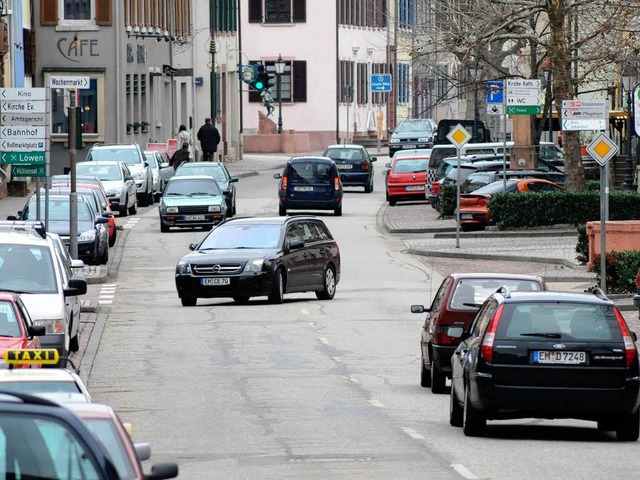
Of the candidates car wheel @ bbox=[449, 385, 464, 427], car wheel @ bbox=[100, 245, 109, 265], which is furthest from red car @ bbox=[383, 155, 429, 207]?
car wheel @ bbox=[449, 385, 464, 427]

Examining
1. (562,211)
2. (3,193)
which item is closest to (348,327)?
(562,211)

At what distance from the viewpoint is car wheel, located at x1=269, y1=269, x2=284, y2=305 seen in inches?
1129

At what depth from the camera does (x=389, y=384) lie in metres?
19.2

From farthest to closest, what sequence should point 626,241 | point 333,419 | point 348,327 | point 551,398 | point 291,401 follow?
point 626,241 < point 348,327 < point 291,401 < point 333,419 < point 551,398

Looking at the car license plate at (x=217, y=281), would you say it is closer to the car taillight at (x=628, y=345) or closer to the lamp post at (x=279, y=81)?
the car taillight at (x=628, y=345)

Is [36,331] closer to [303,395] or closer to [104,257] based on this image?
[303,395]

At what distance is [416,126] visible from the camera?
269ft

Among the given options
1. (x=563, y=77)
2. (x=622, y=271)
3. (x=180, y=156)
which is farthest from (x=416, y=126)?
(x=622, y=271)

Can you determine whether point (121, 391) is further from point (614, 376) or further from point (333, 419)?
point (614, 376)

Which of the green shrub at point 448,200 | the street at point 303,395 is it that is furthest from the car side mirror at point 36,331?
the green shrub at point 448,200

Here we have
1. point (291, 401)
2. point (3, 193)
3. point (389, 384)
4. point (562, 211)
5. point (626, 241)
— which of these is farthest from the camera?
point (3, 193)

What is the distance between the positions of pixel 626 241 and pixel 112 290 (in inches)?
355

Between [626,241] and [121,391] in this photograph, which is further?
[626,241]

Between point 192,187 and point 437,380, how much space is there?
93.5 feet
